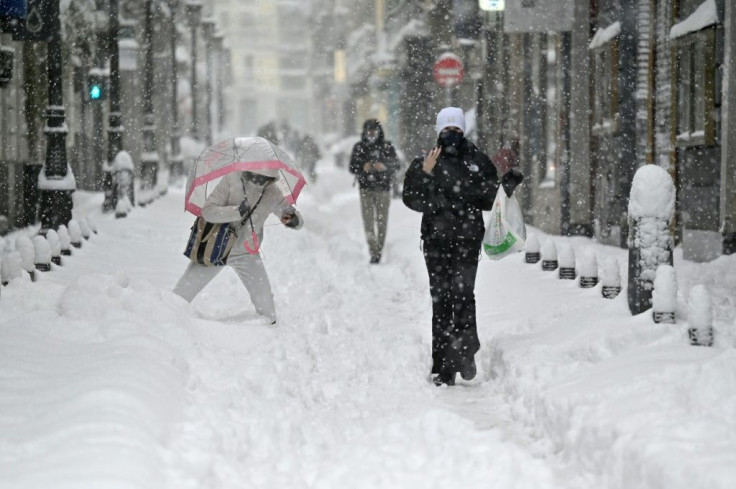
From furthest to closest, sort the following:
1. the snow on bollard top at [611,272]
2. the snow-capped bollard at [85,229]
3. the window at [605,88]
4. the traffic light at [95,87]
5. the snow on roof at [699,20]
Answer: the traffic light at [95,87] < the window at [605,88] < the snow-capped bollard at [85,229] < the snow on roof at [699,20] < the snow on bollard top at [611,272]

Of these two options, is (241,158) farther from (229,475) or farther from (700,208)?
(700,208)

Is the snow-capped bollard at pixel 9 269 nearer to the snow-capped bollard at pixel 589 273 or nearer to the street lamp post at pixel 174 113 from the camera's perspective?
the snow-capped bollard at pixel 589 273

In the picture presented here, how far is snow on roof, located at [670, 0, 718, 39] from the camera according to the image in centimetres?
1350

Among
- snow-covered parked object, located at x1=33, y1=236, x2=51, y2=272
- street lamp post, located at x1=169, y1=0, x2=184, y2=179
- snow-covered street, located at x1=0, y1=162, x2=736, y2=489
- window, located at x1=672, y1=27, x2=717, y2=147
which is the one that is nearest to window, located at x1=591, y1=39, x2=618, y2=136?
window, located at x1=672, y1=27, x2=717, y2=147

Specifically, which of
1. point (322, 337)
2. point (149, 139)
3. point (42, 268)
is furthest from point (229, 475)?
point (149, 139)

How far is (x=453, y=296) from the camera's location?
7641 millimetres

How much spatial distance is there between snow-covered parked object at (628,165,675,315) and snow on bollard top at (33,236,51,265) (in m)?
5.96

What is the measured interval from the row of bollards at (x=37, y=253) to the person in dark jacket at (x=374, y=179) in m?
3.61

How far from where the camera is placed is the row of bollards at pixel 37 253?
10039mm

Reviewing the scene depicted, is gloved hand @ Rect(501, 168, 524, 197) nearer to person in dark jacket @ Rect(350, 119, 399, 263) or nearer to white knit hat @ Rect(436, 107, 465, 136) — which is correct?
white knit hat @ Rect(436, 107, 465, 136)

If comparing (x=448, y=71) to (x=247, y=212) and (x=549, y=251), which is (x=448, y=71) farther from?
(x=247, y=212)

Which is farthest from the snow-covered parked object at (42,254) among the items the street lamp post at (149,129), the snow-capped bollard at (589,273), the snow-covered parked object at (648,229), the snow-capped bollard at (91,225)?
the street lamp post at (149,129)

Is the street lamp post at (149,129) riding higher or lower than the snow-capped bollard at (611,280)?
higher

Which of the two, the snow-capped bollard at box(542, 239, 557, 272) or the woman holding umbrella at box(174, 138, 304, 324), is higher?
the woman holding umbrella at box(174, 138, 304, 324)
